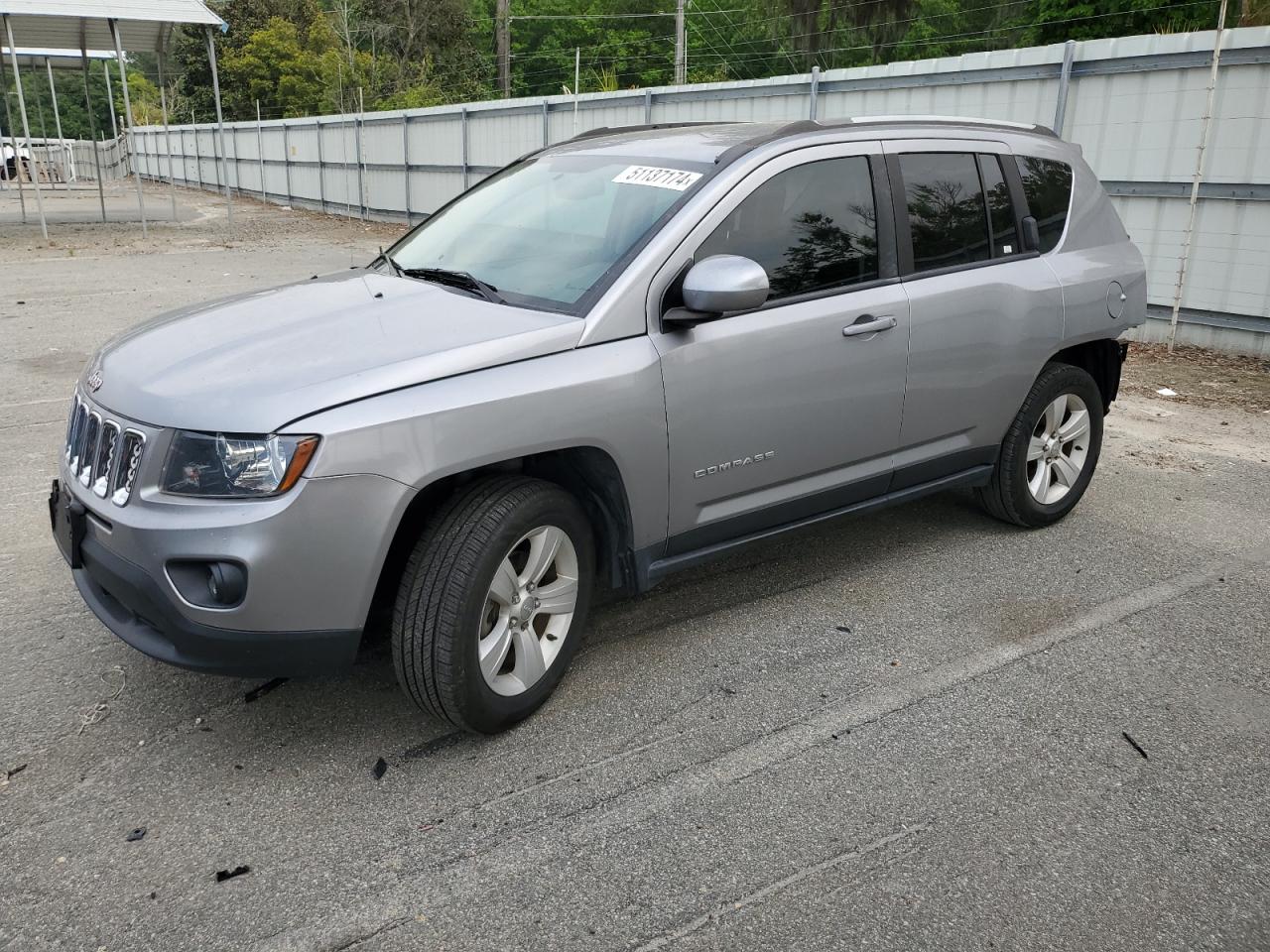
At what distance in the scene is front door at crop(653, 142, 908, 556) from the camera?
3611 mm

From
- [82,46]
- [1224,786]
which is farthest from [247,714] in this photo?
[82,46]

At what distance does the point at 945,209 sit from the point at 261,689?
325 centimetres

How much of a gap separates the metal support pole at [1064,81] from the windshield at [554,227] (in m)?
7.37

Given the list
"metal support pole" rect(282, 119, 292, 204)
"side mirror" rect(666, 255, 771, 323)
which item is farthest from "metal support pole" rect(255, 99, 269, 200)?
"side mirror" rect(666, 255, 771, 323)

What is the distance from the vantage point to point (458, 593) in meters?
3.05

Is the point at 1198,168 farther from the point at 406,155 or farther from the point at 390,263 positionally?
the point at 406,155

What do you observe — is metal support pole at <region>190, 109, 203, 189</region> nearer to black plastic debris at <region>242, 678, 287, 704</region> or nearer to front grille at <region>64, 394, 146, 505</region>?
front grille at <region>64, 394, 146, 505</region>

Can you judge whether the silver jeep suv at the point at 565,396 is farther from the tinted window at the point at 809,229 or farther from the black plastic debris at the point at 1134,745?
the black plastic debris at the point at 1134,745

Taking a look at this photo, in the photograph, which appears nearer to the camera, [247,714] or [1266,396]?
[247,714]

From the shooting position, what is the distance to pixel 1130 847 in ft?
9.42

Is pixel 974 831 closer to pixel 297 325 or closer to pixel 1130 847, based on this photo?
pixel 1130 847

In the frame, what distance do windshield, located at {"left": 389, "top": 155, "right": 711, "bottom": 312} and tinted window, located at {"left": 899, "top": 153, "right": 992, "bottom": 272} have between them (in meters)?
1.04

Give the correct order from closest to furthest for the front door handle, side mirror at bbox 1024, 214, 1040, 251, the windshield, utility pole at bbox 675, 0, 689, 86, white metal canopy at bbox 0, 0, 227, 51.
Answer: the windshield
the front door handle
side mirror at bbox 1024, 214, 1040, 251
white metal canopy at bbox 0, 0, 227, 51
utility pole at bbox 675, 0, 689, 86

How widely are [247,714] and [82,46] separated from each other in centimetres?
2249
